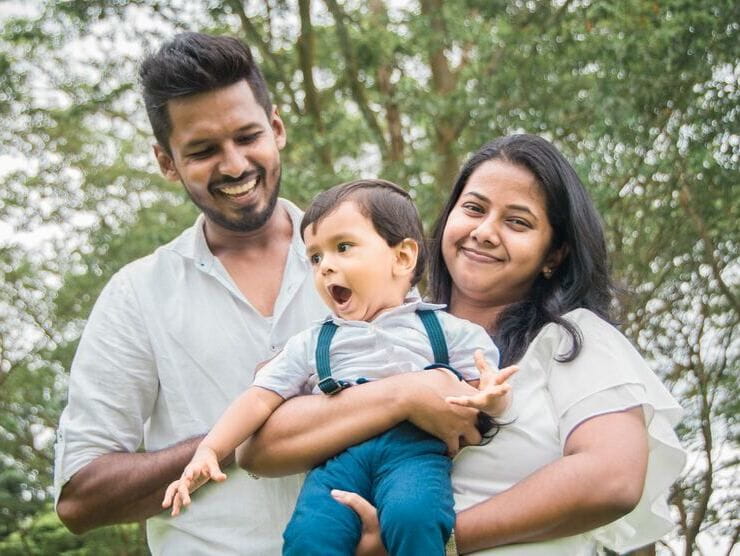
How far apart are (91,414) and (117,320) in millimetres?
272

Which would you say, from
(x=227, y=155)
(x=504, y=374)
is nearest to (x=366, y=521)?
(x=504, y=374)

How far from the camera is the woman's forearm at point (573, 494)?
254 cm

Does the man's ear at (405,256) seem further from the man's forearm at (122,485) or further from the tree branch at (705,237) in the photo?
the tree branch at (705,237)

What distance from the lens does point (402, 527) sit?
251 centimetres

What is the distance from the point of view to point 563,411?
107 inches

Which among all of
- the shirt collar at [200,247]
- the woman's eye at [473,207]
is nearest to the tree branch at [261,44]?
the shirt collar at [200,247]

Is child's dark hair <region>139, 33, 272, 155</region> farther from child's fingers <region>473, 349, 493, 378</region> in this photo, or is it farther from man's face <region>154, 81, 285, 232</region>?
child's fingers <region>473, 349, 493, 378</region>

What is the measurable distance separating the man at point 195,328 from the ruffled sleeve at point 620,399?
80cm

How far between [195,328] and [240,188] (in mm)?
438

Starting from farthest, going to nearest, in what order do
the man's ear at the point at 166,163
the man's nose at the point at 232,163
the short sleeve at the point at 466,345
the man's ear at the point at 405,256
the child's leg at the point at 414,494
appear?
the man's ear at the point at 166,163 < the man's nose at the point at 232,163 < the man's ear at the point at 405,256 < the short sleeve at the point at 466,345 < the child's leg at the point at 414,494

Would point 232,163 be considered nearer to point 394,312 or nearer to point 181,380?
point 181,380

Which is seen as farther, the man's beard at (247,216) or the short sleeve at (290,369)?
the man's beard at (247,216)

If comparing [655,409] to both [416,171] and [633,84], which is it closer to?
[633,84]

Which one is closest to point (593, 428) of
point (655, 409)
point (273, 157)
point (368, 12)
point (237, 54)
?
point (655, 409)
